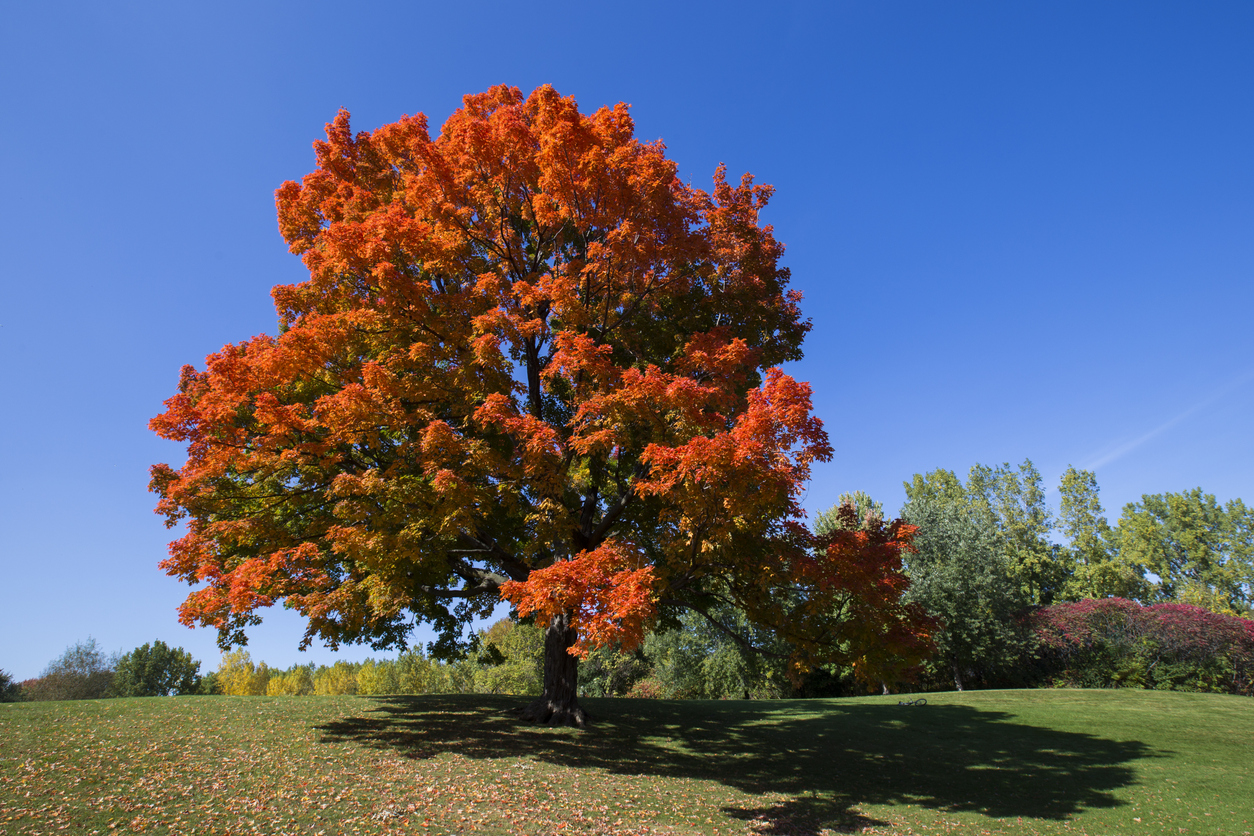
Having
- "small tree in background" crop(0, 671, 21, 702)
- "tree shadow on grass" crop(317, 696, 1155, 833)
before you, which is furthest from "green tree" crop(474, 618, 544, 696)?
"small tree in background" crop(0, 671, 21, 702)

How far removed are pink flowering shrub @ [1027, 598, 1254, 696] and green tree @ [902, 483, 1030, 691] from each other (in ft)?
7.52

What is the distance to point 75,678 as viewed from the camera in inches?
2021

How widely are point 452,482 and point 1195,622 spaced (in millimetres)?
40798

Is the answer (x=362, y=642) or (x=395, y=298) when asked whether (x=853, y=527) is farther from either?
(x=362, y=642)

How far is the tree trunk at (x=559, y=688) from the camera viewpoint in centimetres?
1396

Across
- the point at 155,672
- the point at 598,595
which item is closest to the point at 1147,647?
the point at 598,595

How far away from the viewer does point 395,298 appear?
A: 40.2 feet

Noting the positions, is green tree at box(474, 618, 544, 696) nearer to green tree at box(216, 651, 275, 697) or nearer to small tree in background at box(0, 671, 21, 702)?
green tree at box(216, 651, 275, 697)

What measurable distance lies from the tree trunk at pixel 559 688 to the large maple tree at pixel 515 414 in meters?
0.07

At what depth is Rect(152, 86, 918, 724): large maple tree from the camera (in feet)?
33.6

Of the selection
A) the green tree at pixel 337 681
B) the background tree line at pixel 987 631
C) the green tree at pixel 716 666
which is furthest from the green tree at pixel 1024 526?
the green tree at pixel 337 681

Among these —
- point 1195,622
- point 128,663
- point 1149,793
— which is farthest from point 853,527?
point 128,663

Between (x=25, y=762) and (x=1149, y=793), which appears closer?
(x=25, y=762)

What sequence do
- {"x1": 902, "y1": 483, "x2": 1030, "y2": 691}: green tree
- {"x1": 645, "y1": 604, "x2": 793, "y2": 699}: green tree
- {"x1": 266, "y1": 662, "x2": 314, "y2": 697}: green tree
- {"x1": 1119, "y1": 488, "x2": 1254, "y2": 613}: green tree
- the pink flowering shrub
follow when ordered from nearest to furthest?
the pink flowering shrub → {"x1": 902, "y1": 483, "x2": 1030, "y2": 691}: green tree → {"x1": 645, "y1": 604, "x2": 793, "y2": 699}: green tree → {"x1": 1119, "y1": 488, "x2": 1254, "y2": 613}: green tree → {"x1": 266, "y1": 662, "x2": 314, "y2": 697}: green tree
